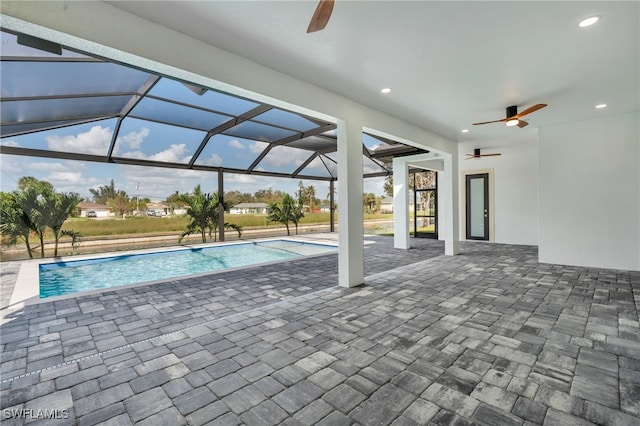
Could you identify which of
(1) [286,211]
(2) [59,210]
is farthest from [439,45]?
(1) [286,211]

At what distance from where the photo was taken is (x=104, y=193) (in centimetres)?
925

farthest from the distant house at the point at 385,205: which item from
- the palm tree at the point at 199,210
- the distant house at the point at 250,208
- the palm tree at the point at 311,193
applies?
the palm tree at the point at 199,210

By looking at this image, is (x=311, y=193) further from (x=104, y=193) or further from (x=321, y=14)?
(x=321, y=14)

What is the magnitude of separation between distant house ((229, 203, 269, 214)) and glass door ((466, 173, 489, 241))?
8.04 m

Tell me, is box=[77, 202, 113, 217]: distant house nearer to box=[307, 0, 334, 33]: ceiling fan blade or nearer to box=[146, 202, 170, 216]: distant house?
box=[146, 202, 170, 216]: distant house

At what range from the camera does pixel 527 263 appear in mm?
6422

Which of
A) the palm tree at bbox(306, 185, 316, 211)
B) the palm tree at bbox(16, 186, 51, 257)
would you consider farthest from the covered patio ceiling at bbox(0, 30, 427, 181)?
the palm tree at bbox(306, 185, 316, 211)

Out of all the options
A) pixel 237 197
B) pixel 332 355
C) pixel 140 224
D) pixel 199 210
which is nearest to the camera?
pixel 332 355

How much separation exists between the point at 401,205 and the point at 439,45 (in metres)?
6.24

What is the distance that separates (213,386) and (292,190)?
37.7 ft

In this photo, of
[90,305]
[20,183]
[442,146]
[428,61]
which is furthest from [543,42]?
[20,183]

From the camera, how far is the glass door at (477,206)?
1000 centimetres

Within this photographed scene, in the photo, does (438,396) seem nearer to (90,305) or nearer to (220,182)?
(90,305)

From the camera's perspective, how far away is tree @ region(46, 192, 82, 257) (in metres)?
7.66
